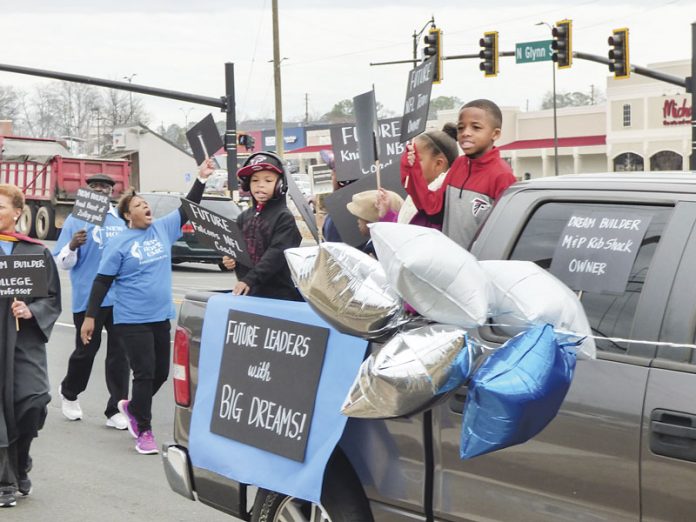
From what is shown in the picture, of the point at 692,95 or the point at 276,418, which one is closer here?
the point at 276,418

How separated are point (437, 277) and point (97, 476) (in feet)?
13.9

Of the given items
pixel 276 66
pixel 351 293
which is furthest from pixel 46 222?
pixel 351 293

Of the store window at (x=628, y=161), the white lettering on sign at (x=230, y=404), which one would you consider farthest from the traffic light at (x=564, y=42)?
the store window at (x=628, y=161)

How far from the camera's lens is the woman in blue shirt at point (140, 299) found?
296 inches

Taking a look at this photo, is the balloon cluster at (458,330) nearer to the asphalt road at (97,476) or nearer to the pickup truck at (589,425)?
the pickup truck at (589,425)

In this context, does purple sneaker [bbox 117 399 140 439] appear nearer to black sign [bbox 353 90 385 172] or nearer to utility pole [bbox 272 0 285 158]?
black sign [bbox 353 90 385 172]

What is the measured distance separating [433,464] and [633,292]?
0.91 meters

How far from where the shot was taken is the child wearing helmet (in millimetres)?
5750

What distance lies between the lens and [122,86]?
26.0 metres

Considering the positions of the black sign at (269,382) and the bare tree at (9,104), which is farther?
the bare tree at (9,104)

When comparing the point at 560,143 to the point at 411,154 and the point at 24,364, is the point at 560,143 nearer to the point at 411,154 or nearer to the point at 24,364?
the point at 24,364

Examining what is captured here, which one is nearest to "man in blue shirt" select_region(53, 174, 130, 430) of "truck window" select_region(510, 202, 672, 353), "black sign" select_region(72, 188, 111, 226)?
"black sign" select_region(72, 188, 111, 226)

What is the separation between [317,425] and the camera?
400cm

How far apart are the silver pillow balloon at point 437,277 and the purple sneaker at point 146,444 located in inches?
177
